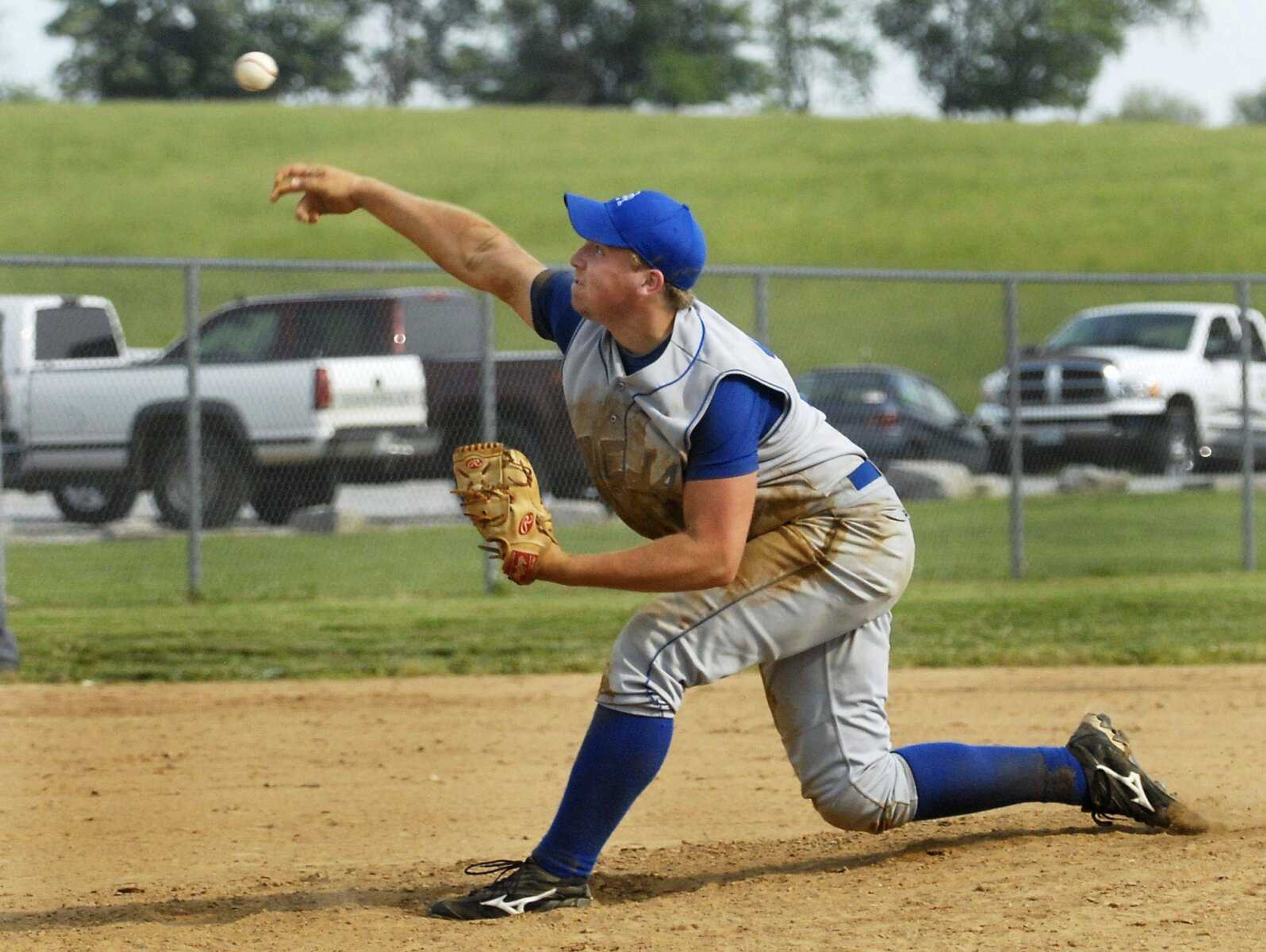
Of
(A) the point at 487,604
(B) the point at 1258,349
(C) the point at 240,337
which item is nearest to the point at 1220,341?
(B) the point at 1258,349

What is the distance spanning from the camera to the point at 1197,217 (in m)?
38.7

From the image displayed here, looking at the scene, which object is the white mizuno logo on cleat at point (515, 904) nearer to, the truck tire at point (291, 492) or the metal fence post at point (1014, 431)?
the truck tire at point (291, 492)

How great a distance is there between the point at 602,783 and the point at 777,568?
65 centimetres

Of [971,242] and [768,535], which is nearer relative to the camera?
[768,535]

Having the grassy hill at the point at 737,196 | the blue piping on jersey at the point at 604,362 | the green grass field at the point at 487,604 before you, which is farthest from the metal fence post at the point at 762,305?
the grassy hill at the point at 737,196

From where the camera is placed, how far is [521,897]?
400cm

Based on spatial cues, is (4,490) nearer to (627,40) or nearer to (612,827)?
(612,827)

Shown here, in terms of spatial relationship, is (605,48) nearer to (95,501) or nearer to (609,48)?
(609,48)

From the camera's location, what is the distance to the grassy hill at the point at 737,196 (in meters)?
32.1

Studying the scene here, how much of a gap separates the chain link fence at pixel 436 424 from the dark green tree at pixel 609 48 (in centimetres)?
5859

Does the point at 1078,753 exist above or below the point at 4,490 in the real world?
below

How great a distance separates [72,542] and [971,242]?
92.2ft

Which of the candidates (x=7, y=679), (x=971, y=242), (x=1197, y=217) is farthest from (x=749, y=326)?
(x=7, y=679)

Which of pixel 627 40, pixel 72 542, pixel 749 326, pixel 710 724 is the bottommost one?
pixel 710 724
